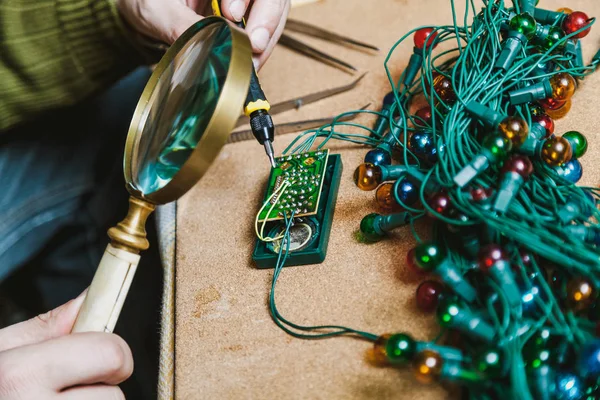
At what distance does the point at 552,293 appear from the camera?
622 mm

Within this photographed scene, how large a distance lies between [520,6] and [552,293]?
1.67ft

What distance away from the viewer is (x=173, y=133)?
70cm

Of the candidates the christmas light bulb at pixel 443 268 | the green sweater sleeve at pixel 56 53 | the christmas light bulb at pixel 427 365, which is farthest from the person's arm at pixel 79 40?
the christmas light bulb at pixel 427 365

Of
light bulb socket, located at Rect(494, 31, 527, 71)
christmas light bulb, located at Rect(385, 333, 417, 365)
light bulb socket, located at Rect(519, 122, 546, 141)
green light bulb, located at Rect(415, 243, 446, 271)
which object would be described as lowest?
christmas light bulb, located at Rect(385, 333, 417, 365)

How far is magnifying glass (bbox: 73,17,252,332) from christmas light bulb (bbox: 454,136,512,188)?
0.29 m

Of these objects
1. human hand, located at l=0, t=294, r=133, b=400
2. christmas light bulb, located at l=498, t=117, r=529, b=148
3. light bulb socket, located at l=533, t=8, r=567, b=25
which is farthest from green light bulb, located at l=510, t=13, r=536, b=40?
human hand, located at l=0, t=294, r=133, b=400

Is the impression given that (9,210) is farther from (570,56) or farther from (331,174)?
(570,56)

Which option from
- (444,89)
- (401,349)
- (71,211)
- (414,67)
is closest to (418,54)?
(414,67)

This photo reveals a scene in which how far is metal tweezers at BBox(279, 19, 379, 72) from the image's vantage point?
111cm

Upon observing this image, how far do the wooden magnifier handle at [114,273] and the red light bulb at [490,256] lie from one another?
1.33 ft

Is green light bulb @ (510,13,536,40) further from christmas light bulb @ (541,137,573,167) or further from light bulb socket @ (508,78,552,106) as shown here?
christmas light bulb @ (541,137,573,167)

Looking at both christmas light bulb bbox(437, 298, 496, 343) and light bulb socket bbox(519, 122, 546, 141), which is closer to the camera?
christmas light bulb bbox(437, 298, 496, 343)

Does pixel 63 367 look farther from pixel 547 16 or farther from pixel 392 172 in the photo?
pixel 547 16

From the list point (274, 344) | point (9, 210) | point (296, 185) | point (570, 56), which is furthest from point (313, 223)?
point (9, 210)
